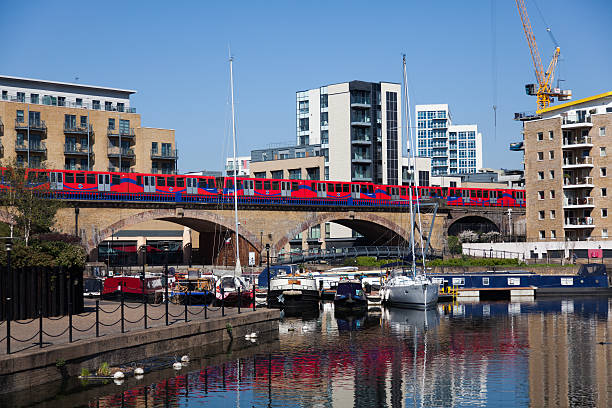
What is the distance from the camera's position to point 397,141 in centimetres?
13775

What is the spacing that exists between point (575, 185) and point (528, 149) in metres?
7.42

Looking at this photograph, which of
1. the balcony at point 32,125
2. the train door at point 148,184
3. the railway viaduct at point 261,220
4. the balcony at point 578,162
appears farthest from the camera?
the balcony at point 32,125

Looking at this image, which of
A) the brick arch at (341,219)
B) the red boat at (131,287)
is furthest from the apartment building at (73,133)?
the red boat at (131,287)

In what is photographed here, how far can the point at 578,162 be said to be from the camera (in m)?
96.2

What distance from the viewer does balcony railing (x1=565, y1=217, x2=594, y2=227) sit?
95.0 m

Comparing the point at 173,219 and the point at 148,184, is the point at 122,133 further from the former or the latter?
the point at 148,184

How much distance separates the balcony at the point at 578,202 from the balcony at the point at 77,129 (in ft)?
197

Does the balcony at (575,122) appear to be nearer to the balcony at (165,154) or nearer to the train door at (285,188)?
the train door at (285,188)

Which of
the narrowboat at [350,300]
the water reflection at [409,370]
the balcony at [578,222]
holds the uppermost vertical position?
the balcony at [578,222]

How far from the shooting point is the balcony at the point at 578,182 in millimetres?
95125

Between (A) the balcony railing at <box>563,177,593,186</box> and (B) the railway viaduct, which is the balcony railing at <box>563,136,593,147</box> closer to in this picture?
(A) the balcony railing at <box>563,177,593,186</box>

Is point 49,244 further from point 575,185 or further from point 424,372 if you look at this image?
point 575,185

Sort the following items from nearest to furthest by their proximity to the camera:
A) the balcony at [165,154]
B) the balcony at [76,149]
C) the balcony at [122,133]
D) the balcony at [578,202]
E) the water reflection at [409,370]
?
the water reflection at [409,370]
the balcony at [578,202]
the balcony at [76,149]
the balcony at [122,133]
the balcony at [165,154]

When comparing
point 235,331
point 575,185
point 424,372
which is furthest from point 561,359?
point 575,185
